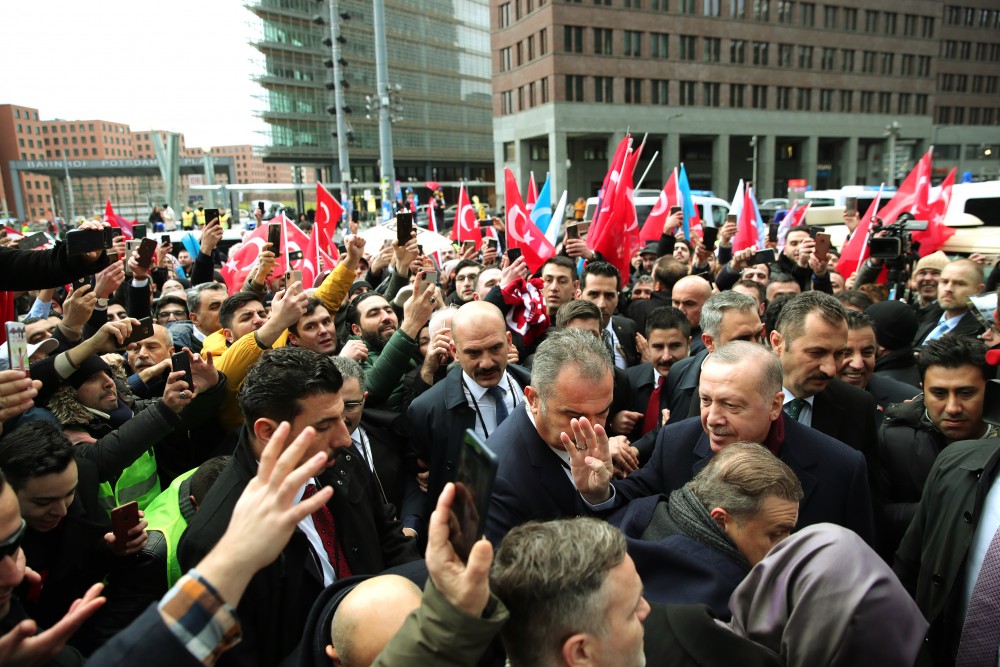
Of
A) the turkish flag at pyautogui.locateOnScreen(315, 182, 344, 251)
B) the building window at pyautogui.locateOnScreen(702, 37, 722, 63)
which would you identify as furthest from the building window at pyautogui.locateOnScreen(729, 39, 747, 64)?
the turkish flag at pyautogui.locateOnScreen(315, 182, 344, 251)

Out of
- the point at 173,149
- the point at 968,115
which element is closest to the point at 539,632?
the point at 173,149

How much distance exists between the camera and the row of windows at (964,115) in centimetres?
6700

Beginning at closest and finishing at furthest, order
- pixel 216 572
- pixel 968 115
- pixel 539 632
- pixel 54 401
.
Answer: pixel 216 572
pixel 539 632
pixel 54 401
pixel 968 115

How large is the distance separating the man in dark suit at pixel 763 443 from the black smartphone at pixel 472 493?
1124 mm

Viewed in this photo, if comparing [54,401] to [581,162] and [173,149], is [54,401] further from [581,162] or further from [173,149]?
[581,162]

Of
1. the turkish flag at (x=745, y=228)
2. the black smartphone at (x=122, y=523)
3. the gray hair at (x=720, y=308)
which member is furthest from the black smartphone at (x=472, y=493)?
the turkish flag at (x=745, y=228)

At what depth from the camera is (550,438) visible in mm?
2750

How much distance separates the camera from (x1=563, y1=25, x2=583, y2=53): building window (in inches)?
1881

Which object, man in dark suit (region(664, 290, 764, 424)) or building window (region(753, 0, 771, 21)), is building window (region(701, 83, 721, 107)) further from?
man in dark suit (region(664, 290, 764, 424))

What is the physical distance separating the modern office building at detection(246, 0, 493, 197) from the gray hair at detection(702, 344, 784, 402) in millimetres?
64787

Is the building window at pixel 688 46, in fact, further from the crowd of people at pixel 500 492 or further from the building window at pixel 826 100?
the crowd of people at pixel 500 492

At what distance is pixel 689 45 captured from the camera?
51.9 meters

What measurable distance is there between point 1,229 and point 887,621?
6934mm

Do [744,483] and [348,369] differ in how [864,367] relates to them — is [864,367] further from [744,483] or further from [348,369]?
[348,369]
